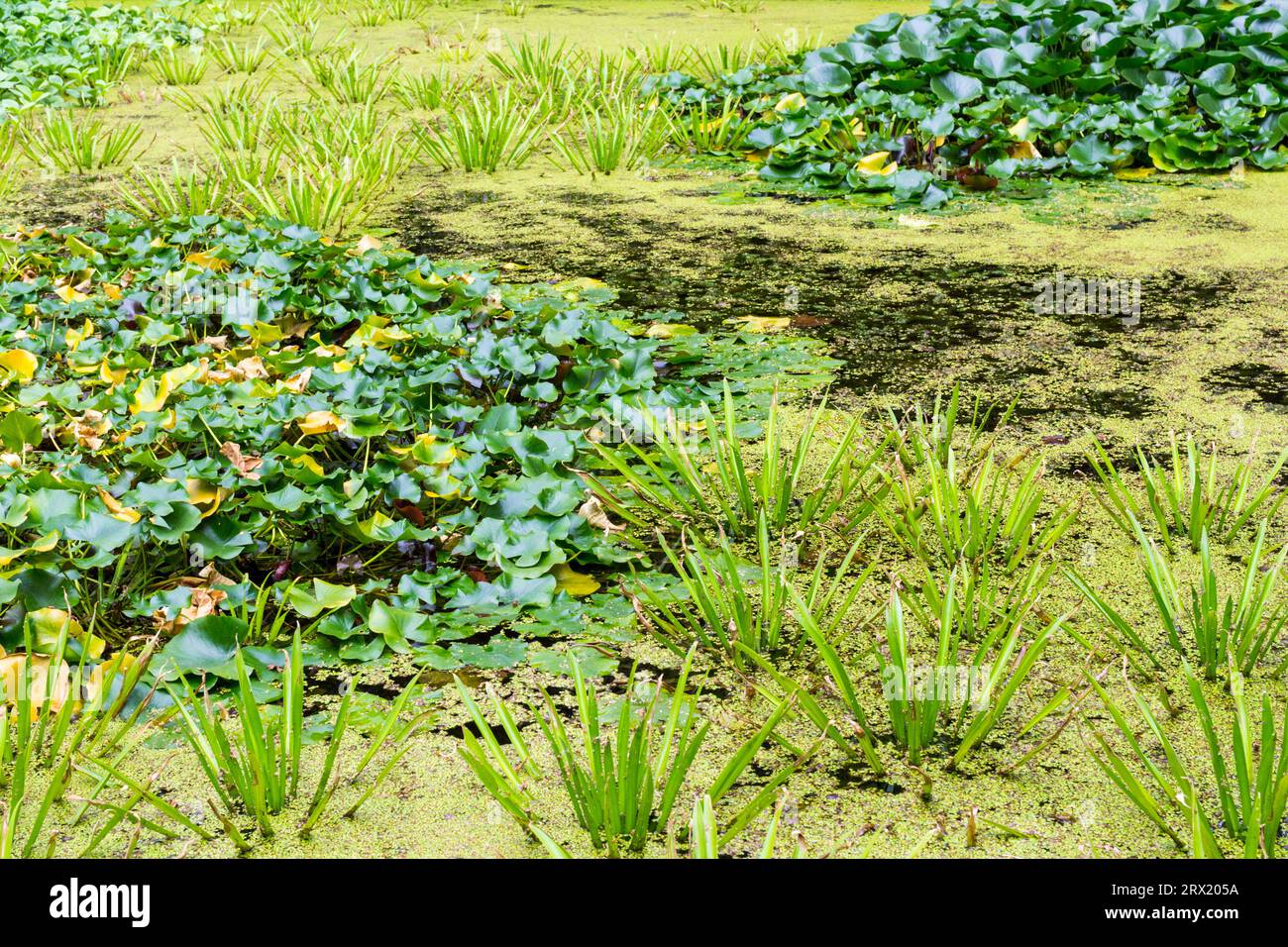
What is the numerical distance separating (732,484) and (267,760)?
0.93 m

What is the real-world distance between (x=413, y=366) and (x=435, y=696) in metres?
1.00

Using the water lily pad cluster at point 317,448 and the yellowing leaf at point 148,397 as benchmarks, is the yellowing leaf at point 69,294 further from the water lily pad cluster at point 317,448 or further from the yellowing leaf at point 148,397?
the yellowing leaf at point 148,397

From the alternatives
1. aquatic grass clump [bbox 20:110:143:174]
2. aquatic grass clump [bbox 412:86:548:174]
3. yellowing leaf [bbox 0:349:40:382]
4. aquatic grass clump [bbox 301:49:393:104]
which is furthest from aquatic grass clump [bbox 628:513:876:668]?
aquatic grass clump [bbox 301:49:393:104]

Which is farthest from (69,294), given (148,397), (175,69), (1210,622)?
(175,69)

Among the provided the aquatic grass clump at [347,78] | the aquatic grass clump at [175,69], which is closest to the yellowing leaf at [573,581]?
the aquatic grass clump at [347,78]

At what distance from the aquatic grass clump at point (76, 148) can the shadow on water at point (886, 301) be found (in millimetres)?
1363

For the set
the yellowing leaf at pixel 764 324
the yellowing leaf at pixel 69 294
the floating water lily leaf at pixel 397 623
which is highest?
the yellowing leaf at pixel 69 294

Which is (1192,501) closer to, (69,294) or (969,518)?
(969,518)

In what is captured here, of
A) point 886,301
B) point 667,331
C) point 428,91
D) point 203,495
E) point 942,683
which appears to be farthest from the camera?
point 428,91

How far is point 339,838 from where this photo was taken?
1327mm

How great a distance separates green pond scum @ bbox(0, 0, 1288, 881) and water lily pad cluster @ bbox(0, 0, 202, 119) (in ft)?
3.36

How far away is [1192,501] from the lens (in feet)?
6.08

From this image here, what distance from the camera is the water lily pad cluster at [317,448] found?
171 cm

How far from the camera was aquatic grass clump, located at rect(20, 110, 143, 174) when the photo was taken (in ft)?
14.3
